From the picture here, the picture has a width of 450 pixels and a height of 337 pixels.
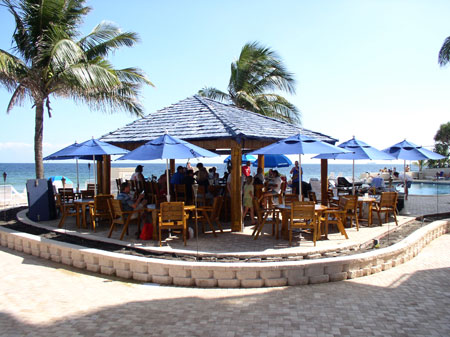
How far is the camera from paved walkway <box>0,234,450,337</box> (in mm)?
4391

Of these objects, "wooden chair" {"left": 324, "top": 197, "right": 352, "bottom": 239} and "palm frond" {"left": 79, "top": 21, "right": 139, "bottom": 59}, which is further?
"palm frond" {"left": 79, "top": 21, "right": 139, "bottom": 59}

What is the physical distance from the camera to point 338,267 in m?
6.08

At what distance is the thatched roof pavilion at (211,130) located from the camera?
8820 millimetres

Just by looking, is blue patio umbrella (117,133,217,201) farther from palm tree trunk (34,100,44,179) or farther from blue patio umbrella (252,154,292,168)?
blue patio umbrella (252,154,292,168)

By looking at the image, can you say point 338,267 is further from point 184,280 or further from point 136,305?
point 136,305

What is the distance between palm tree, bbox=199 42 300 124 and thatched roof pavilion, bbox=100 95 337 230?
25.2ft

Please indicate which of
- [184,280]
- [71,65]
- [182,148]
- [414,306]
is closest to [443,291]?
[414,306]

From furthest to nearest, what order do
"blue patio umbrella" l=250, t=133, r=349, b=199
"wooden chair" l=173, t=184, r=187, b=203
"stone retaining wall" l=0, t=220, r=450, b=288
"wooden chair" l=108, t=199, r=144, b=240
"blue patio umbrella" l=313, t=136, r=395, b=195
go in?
"blue patio umbrella" l=313, t=136, r=395, b=195
"wooden chair" l=173, t=184, r=187, b=203
"wooden chair" l=108, t=199, r=144, b=240
"blue patio umbrella" l=250, t=133, r=349, b=199
"stone retaining wall" l=0, t=220, r=450, b=288

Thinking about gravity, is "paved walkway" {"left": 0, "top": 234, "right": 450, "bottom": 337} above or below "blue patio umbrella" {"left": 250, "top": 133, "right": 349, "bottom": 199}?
below

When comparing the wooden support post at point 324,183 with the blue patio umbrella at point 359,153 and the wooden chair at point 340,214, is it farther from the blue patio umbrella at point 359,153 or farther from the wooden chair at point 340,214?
the wooden chair at point 340,214

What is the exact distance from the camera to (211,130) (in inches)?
365

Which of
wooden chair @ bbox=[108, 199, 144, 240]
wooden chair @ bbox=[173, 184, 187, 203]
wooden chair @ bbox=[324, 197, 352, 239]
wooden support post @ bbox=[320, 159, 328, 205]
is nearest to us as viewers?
wooden chair @ bbox=[108, 199, 144, 240]

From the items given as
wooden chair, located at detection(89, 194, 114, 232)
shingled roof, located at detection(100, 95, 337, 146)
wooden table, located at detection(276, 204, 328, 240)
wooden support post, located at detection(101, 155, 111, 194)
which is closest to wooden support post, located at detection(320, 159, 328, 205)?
shingled roof, located at detection(100, 95, 337, 146)

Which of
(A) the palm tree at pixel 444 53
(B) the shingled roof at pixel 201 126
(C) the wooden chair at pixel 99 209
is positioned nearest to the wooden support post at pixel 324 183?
(B) the shingled roof at pixel 201 126
